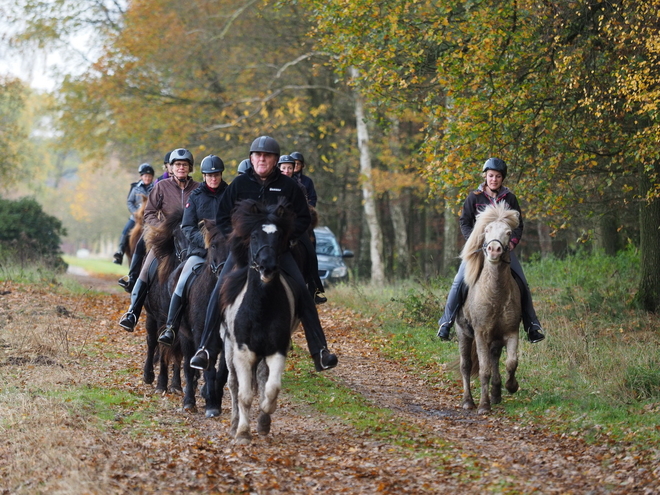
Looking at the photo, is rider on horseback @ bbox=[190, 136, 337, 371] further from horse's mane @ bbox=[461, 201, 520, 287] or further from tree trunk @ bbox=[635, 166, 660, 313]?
tree trunk @ bbox=[635, 166, 660, 313]

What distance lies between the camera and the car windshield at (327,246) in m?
23.5

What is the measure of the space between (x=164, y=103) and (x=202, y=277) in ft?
76.2

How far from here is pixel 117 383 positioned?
1115cm

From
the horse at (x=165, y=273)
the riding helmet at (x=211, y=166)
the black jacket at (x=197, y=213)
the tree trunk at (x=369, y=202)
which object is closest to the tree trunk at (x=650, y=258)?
the riding helmet at (x=211, y=166)

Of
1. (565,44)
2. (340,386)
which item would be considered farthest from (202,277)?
(565,44)

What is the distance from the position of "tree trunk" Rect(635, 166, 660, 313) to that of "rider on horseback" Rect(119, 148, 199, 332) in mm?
8226

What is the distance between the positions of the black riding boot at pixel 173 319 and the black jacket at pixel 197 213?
567 mm

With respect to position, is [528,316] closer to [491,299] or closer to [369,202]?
[491,299]

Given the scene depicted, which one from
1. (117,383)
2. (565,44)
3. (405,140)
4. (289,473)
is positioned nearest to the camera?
(289,473)

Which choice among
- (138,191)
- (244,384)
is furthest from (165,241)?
(138,191)

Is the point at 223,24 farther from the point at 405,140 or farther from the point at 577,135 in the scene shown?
the point at 577,135

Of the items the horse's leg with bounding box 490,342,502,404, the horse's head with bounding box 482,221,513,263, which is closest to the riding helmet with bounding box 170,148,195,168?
the horse's head with bounding box 482,221,513,263

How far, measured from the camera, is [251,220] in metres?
7.90

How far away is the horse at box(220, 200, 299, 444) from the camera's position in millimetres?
7836
